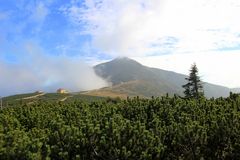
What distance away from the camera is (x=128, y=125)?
20.4 m

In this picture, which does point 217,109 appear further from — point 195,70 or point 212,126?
point 195,70

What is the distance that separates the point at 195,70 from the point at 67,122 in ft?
186

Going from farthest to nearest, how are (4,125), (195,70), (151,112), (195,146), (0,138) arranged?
(195,70) → (151,112) → (4,125) → (195,146) → (0,138)

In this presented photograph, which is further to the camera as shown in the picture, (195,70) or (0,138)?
(195,70)

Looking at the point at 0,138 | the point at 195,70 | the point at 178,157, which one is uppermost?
the point at 195,70

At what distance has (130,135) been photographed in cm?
2023

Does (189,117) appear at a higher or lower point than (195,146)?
higher

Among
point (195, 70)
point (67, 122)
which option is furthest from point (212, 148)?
point (195, 70)

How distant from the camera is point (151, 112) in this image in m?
27.1

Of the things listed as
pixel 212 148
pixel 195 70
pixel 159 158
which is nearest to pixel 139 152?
→ pixel 159 158

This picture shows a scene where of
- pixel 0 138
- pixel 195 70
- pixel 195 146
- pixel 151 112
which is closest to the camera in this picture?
pixel 0 138

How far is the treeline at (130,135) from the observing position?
1878 centimetres

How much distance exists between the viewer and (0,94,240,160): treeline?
61.6 feet

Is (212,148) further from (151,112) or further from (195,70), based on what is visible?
(195,70)
